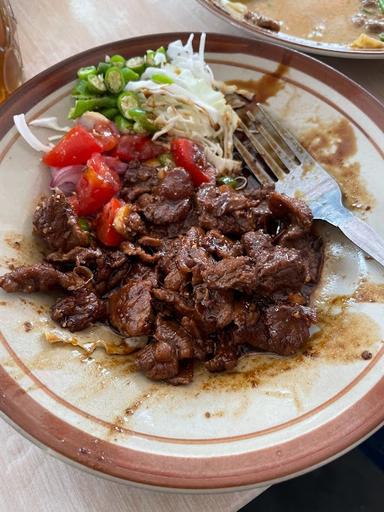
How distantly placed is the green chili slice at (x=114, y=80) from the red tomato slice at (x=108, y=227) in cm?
52

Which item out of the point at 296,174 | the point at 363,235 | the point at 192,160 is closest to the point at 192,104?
the point at 192,160

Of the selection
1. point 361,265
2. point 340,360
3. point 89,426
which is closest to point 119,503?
point 89,426

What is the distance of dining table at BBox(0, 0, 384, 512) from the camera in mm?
1677

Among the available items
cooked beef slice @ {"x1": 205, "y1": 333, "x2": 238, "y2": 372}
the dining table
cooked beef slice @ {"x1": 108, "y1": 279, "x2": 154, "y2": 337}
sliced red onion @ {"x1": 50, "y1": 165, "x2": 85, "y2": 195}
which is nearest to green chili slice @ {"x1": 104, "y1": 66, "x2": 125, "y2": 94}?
sliced red onion @ {"x1": 50, "y1": 165, "x2": 85, "y2": 195}

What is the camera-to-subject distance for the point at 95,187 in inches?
84.9

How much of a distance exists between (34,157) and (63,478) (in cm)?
117

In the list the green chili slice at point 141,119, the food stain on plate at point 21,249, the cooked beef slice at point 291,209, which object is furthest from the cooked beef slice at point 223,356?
the green chili slice at point 141,119

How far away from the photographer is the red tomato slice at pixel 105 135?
2266 mm

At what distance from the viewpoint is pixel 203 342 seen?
1855 mm

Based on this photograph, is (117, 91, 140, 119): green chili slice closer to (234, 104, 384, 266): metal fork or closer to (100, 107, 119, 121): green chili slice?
(100, 107, 119, 121): green chili slice

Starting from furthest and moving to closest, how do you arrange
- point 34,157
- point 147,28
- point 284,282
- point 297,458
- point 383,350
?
point 147,28 → point 34,157 → point 284,282 → point 383,350 → point 297,458

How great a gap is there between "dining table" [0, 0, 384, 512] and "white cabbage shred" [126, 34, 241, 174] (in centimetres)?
47

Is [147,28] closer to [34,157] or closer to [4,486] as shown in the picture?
[34,157]

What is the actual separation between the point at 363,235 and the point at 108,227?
926 mm
